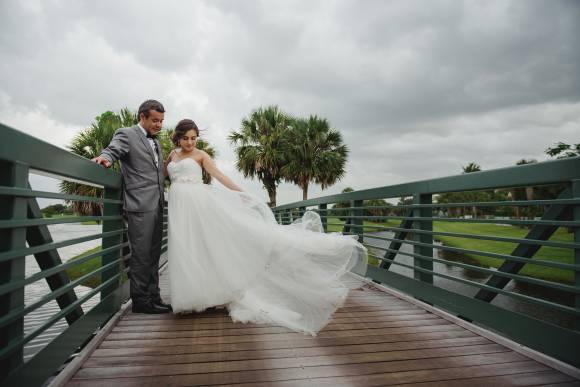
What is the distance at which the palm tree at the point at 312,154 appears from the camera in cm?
2327

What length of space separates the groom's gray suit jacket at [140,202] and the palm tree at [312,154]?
20.0m

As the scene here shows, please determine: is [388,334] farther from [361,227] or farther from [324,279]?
[361,227]

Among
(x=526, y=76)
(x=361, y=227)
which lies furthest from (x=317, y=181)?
(x=526, y=76)

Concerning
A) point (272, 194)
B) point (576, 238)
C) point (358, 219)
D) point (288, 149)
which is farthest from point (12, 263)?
point (272, 194)

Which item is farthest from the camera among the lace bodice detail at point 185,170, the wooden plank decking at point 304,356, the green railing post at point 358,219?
the green railing post at point 358,219

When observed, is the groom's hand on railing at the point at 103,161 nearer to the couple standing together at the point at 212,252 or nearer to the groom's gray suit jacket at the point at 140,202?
the couple standing together at the point at 212,252

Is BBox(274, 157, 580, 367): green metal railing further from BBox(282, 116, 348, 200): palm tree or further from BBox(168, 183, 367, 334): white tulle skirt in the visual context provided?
BBox(282, 116, 348, 200): palm tree

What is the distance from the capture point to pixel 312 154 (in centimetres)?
2350

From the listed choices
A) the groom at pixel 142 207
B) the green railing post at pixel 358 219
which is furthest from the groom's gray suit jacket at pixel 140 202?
the green railing post at pixel 358 219

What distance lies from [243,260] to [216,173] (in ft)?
3.28

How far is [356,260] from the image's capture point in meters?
3.39

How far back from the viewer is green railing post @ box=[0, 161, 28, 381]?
4.85 ft

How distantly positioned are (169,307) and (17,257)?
1.95m

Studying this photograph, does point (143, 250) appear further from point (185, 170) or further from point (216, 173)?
point (216, 173)
